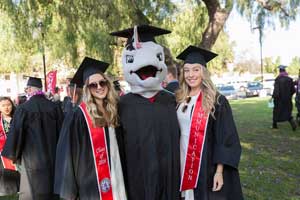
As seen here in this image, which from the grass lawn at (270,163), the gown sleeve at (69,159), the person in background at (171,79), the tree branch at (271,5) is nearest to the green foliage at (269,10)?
the tree branch at (271,5)

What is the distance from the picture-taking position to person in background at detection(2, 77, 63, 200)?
4.98 metres

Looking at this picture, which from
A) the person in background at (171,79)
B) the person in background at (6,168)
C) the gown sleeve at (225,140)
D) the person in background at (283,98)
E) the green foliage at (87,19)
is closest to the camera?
the gown sleeve at (225,140)

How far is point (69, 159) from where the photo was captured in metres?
3.50

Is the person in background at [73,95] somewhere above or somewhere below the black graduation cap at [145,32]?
below

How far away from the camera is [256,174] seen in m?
6.61

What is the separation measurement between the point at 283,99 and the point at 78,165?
9.14 m

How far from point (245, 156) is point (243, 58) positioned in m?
66.3

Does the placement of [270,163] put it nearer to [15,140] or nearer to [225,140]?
[225,140]

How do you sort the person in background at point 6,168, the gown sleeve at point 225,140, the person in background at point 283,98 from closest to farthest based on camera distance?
the gown sleeve at point 225,140 < the person in background at point 6,168 < the person in background at point 283,98

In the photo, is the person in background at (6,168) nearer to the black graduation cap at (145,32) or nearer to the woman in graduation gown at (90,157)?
the woman in graduation gown at (90,157)

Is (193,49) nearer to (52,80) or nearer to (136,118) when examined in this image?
(136,118)

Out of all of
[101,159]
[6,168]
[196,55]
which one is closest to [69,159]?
[101,159]

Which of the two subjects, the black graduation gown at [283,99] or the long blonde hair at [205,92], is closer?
the long blonde hair at [205,92]

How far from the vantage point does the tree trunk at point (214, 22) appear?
9203 mm
